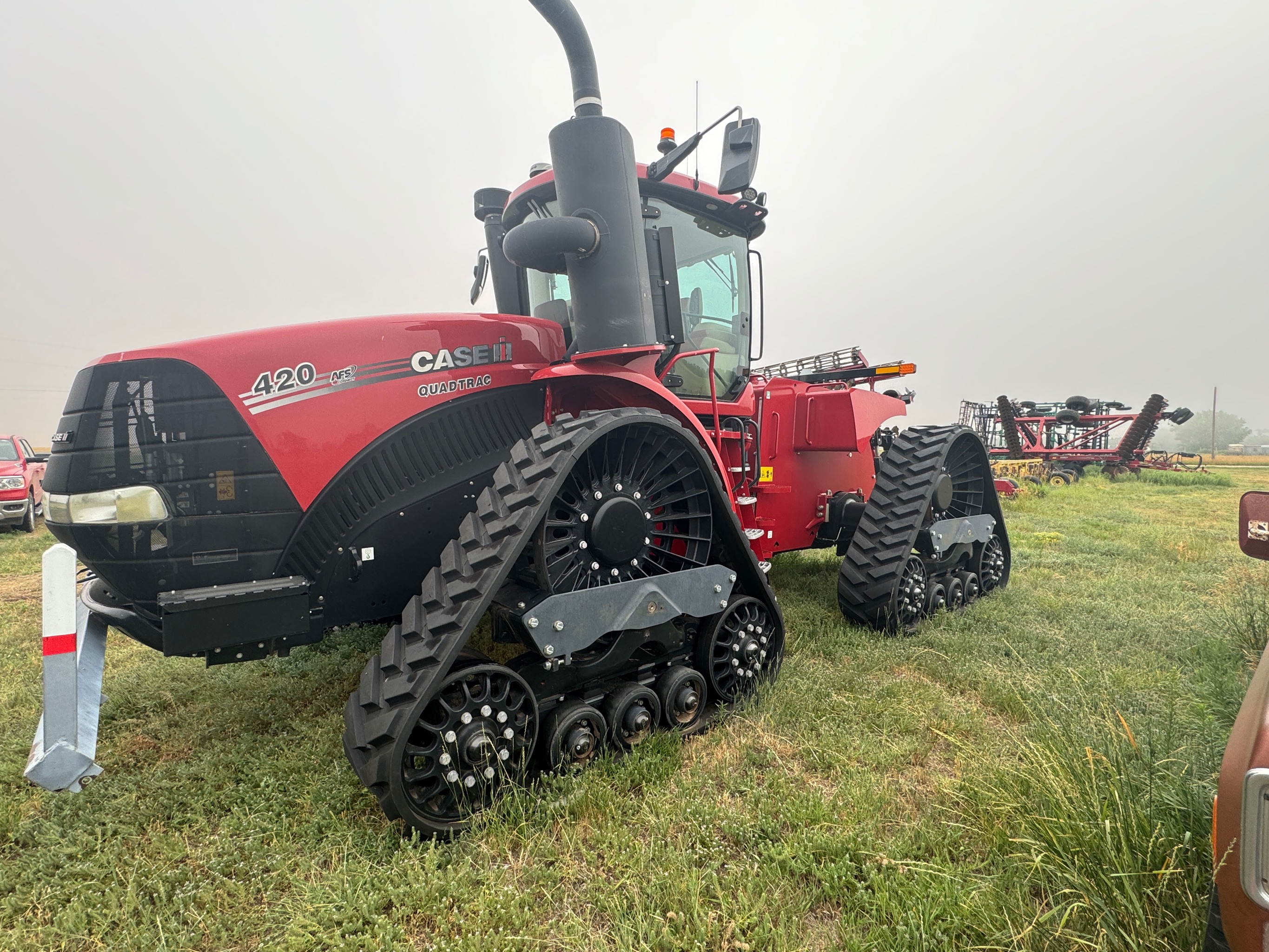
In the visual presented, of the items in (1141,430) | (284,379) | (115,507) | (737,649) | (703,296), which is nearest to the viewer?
(115,507)

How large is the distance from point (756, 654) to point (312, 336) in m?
2.42

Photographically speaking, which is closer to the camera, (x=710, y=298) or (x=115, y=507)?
(x=115, y=507)

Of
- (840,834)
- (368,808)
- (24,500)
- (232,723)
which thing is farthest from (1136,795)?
(24,500)

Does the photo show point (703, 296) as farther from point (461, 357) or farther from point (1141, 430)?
point (1141, 430)

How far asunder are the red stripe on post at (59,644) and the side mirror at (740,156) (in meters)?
3.22

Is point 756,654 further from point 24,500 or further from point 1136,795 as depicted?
point 24,500

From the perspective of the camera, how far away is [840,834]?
2.07 meters

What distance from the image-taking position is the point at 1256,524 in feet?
5.55

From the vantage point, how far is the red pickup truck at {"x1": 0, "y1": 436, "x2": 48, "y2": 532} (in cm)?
972

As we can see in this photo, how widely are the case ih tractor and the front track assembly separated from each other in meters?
1.19

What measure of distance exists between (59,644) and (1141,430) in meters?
22.4

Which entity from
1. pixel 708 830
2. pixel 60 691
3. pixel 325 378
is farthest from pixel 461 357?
pixel 708 830

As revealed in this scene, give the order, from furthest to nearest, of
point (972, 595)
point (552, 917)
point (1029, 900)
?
point (972, 595), point (552, 917), point (1029, 900)

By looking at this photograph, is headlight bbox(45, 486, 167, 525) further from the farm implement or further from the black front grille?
the farm implement
